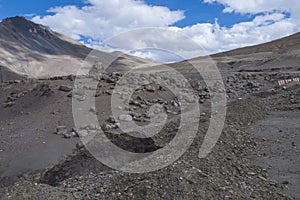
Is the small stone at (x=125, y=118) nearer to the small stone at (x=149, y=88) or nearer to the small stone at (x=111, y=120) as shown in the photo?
the small stone at (x=111, y=120)

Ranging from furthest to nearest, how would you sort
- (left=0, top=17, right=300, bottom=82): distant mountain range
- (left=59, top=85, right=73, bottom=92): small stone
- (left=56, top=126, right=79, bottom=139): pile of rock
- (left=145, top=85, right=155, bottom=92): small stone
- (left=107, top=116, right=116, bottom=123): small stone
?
(left=0, top=17, right=300, bottom=82): distant mountain range < (left=145, top=85, right=155, bottom=92): small stone < (left=59, top=85, right=73, bottom=92): small stone < (left=107, top=116, right=116, bottom=123): small stone < (left=56, top=126, right=79, bottom=139): pile of rock

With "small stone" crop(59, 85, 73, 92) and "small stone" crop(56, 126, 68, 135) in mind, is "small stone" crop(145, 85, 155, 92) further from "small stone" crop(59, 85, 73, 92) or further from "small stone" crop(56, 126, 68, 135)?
"small stone" crop(56, 126, 68, 135)

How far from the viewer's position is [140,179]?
15.0 feet

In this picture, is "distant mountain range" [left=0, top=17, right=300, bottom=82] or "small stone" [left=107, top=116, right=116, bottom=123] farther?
"distant mountain range" [left=0, top=17, right=300, bottom=82]

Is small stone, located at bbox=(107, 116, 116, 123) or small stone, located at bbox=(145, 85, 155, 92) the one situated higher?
small stone, located at bbox=(145, 85, 155, 92)

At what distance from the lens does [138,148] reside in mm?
7348

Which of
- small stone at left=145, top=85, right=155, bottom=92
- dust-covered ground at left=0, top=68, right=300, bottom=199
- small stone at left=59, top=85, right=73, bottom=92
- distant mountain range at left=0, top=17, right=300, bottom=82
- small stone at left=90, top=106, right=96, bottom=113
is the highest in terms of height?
distant mountain range at left=0, top=17, right=300, bottom=82

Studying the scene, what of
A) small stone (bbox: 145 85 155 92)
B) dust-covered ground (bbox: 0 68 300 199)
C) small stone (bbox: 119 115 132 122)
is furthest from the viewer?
small stone (bbox: 145 85 155 92)

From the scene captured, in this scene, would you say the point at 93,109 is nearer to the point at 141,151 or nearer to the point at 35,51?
the point at 141,151

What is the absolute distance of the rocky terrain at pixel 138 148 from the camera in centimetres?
441

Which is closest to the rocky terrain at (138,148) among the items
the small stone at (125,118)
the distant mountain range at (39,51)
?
the small stone at (125,118)

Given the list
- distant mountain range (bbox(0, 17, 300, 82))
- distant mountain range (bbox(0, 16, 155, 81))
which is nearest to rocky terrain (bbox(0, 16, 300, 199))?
distant mountain range (bbox(0, 17, 300, 82))

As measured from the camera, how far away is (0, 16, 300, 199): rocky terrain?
441 centimetres

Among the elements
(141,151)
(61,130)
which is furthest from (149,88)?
(141,151)
